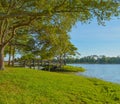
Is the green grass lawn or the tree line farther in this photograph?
the tree line

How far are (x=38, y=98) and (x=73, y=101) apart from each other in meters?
1.86

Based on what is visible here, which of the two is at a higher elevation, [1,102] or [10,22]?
[10,22]

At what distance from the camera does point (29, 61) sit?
52.7m

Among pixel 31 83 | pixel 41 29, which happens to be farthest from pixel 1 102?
pixel 41 29

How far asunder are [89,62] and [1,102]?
13713 cm

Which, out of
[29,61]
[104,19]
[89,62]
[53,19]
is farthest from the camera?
[89,62]

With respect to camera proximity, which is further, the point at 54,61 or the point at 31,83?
the point at 54,61

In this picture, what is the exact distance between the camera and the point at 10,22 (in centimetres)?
2477

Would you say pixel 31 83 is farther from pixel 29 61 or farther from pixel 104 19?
pixel 29 61

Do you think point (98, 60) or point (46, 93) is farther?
point (98, 60)

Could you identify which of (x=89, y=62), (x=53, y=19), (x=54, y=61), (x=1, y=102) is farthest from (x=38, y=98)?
(x=89, y=62)

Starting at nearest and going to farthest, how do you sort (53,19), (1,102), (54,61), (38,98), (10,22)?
1. (1,102)
2. (38,98)
3. (53,19)
4. (10,22)
5. (54,61)

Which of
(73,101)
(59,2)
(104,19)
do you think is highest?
(59,2)

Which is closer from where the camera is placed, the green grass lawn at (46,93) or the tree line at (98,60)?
the green grass lawn at (46,93)
